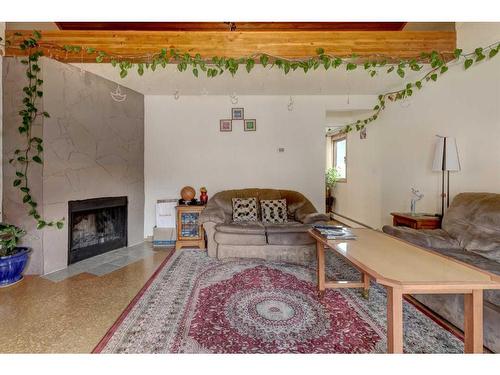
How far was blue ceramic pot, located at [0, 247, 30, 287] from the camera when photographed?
2.31 meters

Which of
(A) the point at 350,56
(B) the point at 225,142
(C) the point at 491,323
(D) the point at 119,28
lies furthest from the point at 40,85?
(C) the point at 491,323

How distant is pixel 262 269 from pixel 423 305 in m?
1.55

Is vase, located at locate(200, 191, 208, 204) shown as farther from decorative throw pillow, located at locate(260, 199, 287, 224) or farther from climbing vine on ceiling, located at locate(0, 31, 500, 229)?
climbing vine on ceiling, located at locate(0, 31, 500, 229)

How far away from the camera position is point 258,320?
68.5 inches

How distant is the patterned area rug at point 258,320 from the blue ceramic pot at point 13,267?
4.53ft

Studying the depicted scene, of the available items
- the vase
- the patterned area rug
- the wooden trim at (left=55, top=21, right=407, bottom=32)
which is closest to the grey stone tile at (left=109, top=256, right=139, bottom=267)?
the patterned area rug

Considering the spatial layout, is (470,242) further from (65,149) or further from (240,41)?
(65,149)

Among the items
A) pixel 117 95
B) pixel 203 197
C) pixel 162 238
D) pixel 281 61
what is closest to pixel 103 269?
pixel 162 238

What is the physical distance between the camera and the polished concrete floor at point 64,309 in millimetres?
1534

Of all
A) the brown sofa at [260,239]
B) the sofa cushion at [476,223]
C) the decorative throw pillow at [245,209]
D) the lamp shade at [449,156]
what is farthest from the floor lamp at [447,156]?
the decorative throw pillow at [245,209]

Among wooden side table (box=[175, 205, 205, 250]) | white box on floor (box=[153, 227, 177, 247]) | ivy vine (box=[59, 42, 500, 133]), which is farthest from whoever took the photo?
white box on floor (box=[153, 227, 177, 247])

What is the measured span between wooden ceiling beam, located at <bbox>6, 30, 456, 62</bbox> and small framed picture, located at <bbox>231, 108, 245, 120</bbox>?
4.88ft
